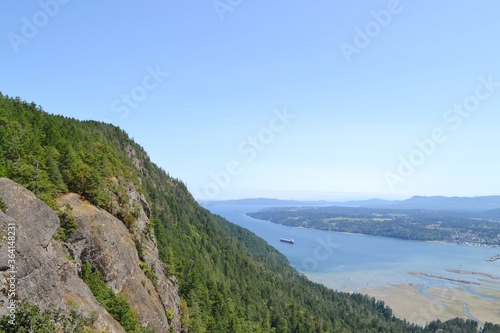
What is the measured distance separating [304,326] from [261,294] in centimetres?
1652

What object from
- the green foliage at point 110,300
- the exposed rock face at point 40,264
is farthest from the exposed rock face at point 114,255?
the exposed rock face at point 40,264

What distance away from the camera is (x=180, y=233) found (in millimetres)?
94188

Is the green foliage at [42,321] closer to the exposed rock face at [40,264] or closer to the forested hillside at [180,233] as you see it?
the exposed rock face at [40,264]

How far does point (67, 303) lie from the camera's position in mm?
24578

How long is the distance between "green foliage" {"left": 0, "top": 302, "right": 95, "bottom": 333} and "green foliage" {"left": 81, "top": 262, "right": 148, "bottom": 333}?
6404mm

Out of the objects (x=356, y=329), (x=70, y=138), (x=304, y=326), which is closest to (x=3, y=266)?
(x=70, y=138)

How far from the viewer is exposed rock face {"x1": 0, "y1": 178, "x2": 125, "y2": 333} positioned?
70.9 feet

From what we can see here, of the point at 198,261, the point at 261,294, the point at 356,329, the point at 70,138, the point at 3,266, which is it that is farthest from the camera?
the point at 356,329

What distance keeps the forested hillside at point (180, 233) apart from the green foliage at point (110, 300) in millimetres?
4464

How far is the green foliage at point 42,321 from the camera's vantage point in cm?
1909

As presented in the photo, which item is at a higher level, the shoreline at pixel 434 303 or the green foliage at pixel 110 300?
the green foliage at pixel 110 300

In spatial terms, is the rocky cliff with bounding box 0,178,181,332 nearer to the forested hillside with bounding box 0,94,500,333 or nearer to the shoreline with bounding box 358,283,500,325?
the forested hillside with bounding box 0,94,500,333

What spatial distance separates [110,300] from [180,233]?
63.7 meters

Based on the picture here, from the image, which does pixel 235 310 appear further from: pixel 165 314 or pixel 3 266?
pixel 3 266
